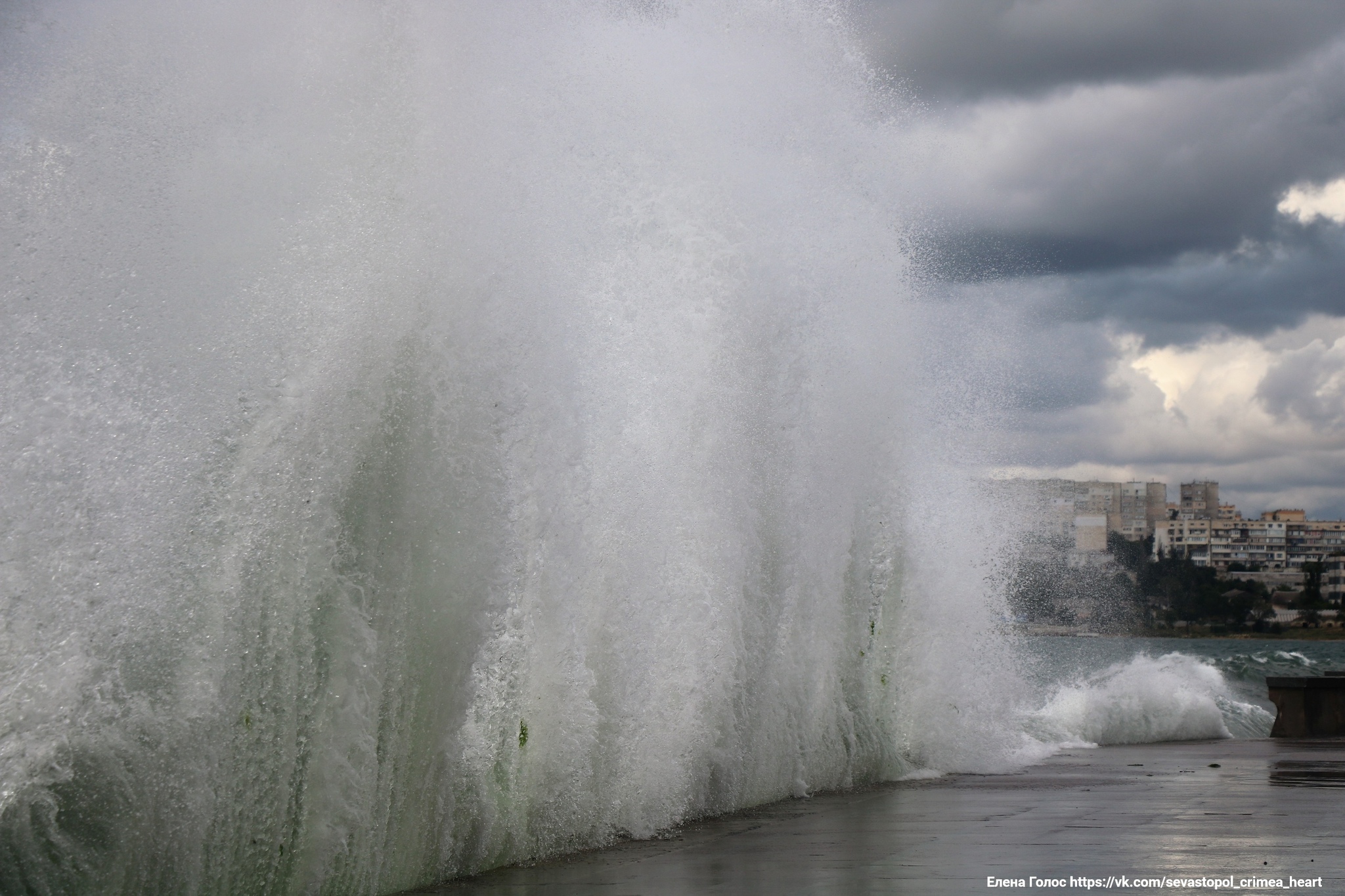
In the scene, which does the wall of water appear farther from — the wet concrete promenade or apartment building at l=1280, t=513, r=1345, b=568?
apartment building at l=1280, t=513, r=1345, b=568

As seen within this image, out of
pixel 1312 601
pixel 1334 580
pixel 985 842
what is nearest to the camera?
pixel 985 842

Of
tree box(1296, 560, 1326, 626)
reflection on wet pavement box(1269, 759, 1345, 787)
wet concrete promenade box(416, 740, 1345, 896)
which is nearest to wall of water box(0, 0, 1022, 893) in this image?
wet concrete promenade box(416, 740, 1345, 896)

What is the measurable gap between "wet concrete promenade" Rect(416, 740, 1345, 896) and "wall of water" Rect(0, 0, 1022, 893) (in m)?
0.59

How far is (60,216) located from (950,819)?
694 cm

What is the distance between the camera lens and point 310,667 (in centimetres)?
713

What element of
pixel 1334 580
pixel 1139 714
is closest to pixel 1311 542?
pixel 1334 580

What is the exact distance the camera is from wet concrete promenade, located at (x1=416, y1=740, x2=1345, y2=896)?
738 centimetres

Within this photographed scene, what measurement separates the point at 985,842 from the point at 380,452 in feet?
14.0

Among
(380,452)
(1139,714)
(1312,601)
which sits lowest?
(1139,714)

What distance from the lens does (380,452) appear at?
7.67 m

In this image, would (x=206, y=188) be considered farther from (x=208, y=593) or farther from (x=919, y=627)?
(x=919, y=627)

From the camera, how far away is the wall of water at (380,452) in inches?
256

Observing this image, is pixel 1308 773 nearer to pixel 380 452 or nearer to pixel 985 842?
pixel 985 842

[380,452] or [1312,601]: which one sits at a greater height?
[1312,601]
